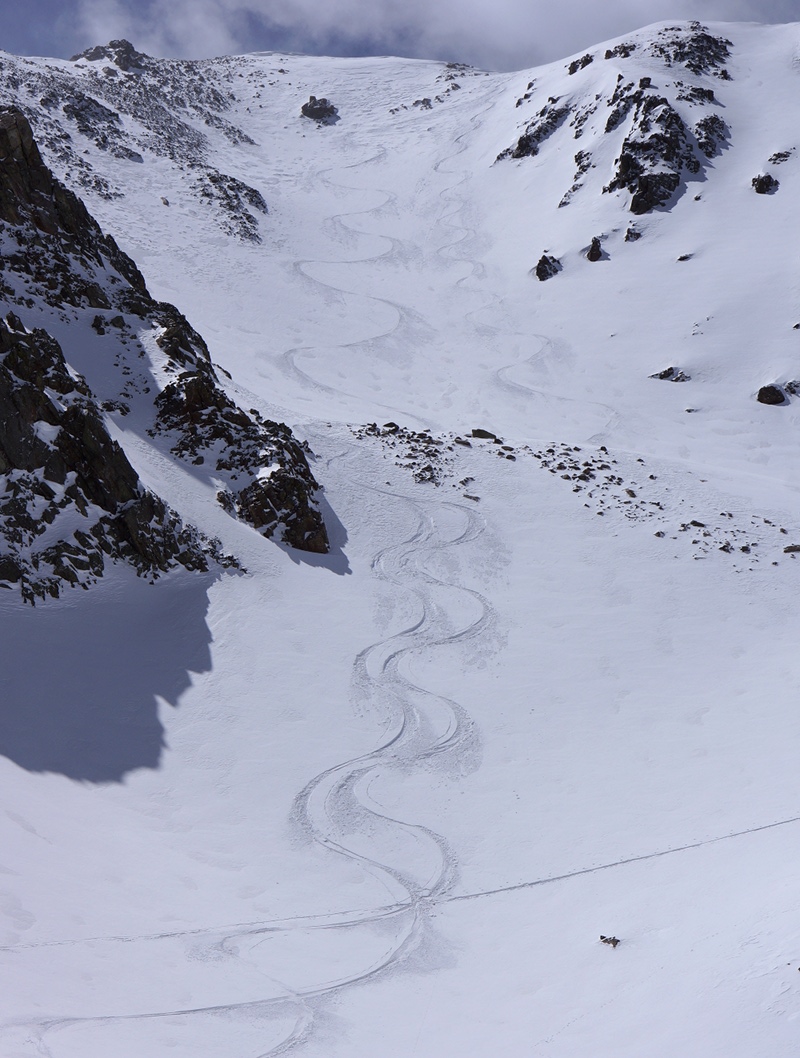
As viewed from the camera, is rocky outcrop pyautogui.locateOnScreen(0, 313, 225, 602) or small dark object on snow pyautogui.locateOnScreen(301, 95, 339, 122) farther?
small dark object on snow pyautogui.locateOnScreen(301, 95, 339, 122)

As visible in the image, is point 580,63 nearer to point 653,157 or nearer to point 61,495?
point 653,157

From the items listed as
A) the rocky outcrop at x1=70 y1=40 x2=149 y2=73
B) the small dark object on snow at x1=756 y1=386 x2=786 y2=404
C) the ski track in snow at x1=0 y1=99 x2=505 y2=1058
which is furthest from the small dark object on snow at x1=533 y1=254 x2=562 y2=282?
the rocky outcrop at x1=70 y1=40 x2=149 y2=73

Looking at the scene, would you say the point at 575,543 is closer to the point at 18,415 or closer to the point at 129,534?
the point at 129,534

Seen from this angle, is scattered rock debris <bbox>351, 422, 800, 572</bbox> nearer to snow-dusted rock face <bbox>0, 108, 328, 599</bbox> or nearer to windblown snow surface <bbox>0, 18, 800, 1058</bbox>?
windblown snow surface <bbox>0, 18, 800, 1058</bbox>

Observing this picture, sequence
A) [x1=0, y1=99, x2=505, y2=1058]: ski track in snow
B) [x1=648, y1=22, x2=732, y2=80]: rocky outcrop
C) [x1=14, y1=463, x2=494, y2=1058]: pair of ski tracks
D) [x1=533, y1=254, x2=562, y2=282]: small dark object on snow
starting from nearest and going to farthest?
1. [x1=14, y1=463, x2=494, y2=1058]: pair of ski tracks
2. [x1=0, y1=99, x2=505, y2=1058]: ski track in snow
3. [x1=533, y1=254, x2=562, y2=282]: small dark object on snow
4. [x1=648, y1=22, x2=732, y2=80]: rocky outcrop

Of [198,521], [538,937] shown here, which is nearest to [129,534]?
[198,521]

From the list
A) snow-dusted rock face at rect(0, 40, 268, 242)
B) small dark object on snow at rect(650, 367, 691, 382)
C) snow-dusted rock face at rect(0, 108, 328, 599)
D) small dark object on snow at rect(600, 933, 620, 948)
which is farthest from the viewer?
snow-dusted rock face at rect(0, 40, 268, 242)

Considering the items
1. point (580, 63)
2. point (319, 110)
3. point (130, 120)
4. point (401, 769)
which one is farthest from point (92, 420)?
point (319, 110)
